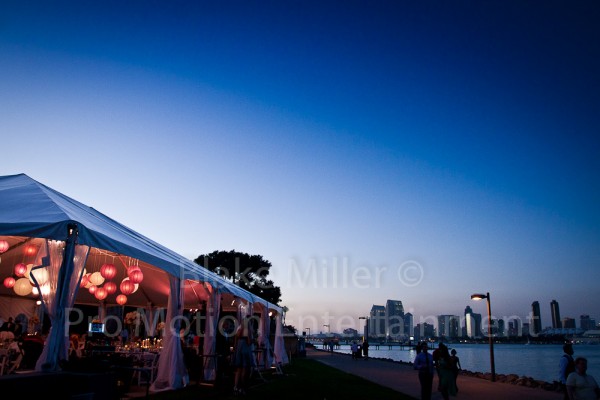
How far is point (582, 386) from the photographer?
592cm

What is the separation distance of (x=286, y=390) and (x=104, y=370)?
6.58 meters

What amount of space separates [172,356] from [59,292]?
4.20 m

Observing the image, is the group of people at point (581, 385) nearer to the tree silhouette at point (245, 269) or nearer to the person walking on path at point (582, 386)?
the person walking on path at point (582, 386)

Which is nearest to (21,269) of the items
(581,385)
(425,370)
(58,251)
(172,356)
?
(172,356)

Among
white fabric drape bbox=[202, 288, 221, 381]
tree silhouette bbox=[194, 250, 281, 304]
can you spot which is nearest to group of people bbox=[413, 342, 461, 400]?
white fabric drape bbox=[202, 288, 221, 381]

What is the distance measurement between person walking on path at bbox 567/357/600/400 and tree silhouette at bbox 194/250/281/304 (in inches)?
1598

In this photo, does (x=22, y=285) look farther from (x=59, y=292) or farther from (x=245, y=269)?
(x=245, y=269)

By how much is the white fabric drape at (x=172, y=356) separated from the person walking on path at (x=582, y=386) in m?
7.83

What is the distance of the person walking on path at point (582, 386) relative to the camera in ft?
19.3

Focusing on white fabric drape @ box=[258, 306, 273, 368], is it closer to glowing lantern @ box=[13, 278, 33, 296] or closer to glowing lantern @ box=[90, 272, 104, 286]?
glowing lantern @ box=[90, 272, 104, 286]

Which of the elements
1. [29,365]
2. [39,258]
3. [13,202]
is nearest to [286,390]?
[29,365]

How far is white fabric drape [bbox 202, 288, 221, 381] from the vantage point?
504 inches

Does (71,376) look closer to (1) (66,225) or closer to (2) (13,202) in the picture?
(1) (66,225)

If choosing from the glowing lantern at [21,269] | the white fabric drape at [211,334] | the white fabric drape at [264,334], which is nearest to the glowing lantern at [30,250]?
the glowing lantern at [21,269]
